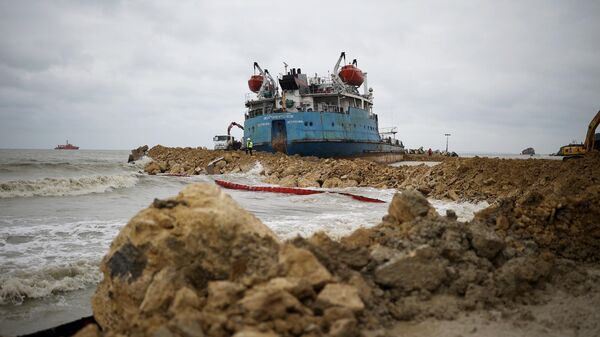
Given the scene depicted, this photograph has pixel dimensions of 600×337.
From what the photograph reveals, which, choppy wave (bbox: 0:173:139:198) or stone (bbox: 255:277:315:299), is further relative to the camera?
choppy wave (bbox: 0:173:139:198)

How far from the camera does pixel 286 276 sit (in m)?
2.48

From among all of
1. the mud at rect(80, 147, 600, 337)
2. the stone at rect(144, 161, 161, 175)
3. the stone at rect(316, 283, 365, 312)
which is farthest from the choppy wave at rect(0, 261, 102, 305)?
the stone at rect(144, 161, 161, 175)

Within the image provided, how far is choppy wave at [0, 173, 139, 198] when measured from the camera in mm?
13969

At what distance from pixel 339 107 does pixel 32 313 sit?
2464 cm

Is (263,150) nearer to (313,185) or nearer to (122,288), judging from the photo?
(313,185)

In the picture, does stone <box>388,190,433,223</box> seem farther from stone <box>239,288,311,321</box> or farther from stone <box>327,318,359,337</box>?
stone <box>239,288,311,321</box>

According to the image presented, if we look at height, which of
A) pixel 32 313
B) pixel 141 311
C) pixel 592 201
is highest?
pixel 592 201

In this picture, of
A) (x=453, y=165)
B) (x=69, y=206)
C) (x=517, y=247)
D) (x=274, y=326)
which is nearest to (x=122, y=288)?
(x=274, y=326)

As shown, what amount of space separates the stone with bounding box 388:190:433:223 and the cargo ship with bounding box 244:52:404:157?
2082cm

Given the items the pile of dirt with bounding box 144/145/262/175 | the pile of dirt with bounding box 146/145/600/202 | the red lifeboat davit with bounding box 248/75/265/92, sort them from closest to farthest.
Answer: the pile of dirt with bounding box 146/145/600/202 → the pile of dirt with bounding box 144/145/262/175 → the red lifeboat davit with bounding box 248/75/265/92

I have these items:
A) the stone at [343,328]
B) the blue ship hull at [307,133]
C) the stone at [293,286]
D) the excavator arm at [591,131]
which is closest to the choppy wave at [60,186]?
the blue ship hull at [307,133]

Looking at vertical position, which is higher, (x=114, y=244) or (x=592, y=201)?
(x=592, y=201)

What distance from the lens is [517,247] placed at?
144 inches

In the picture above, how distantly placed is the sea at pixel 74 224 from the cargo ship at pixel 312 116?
9268 mm
